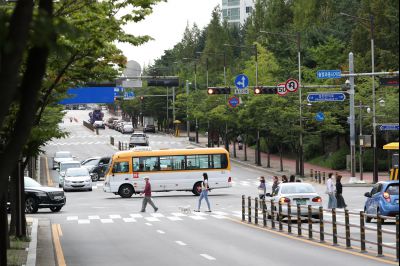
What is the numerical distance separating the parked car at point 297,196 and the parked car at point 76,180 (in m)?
28.5

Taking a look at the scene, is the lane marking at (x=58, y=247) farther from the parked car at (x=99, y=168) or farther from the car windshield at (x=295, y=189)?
the parked car at (x=99, y=168)

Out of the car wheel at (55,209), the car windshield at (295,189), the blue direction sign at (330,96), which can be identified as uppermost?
the blue direction sign at (330,96)

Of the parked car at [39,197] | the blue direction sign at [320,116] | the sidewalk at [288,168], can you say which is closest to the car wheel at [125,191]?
the parked car at [39,197]

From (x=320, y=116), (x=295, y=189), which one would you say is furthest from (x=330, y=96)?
(x=295, y=189)

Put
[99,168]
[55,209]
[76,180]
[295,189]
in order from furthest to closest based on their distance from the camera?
[99,168]
[76,180]
[55,209]
[295,189]

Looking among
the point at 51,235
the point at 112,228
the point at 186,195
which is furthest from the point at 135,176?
the point at 51,235

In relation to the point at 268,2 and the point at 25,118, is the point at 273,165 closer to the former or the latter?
the point at 268,2

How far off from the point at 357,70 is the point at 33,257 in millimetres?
67979

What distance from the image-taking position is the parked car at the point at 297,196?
32594 mm

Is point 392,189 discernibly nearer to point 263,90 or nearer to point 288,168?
point 263,90

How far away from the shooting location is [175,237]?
94.0 ft

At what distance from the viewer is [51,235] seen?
29.7m

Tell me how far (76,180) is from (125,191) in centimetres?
640

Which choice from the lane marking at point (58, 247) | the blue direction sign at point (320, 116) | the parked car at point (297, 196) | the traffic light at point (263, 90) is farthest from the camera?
the blue direction sign at point (320, 116)
